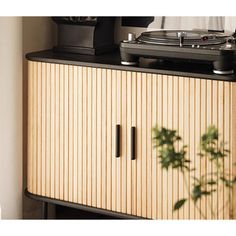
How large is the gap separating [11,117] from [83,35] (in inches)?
12.0

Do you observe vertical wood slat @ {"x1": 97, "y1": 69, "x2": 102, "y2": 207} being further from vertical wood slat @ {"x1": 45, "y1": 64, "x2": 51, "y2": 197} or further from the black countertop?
vertical wood slat @ {"x1": 45, "y1": 64, "x2": 51, "y2": 197}

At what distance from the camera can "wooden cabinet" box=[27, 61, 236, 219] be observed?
4.48 ft

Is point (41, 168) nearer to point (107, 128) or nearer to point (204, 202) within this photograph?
point (107, 128)

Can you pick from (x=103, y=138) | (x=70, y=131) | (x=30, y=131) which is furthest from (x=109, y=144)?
(x=30, y=131)

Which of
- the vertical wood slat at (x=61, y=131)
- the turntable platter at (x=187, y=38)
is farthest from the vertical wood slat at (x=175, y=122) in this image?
the vertical wood slat at (x=61, y=131)

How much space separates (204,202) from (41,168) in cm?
49

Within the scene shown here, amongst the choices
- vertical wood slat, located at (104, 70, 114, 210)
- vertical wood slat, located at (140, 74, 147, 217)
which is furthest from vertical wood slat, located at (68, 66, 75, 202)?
vertical wood slat, located at (140, 74, 147, 217)

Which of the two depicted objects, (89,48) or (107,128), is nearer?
(107,128)

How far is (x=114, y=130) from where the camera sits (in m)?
1.48

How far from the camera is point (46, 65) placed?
155 cm

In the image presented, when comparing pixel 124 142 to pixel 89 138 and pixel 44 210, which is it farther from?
pixel 44 210

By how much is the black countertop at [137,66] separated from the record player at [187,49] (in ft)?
0.07

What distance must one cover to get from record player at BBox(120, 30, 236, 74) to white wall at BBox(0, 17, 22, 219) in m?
0.31
